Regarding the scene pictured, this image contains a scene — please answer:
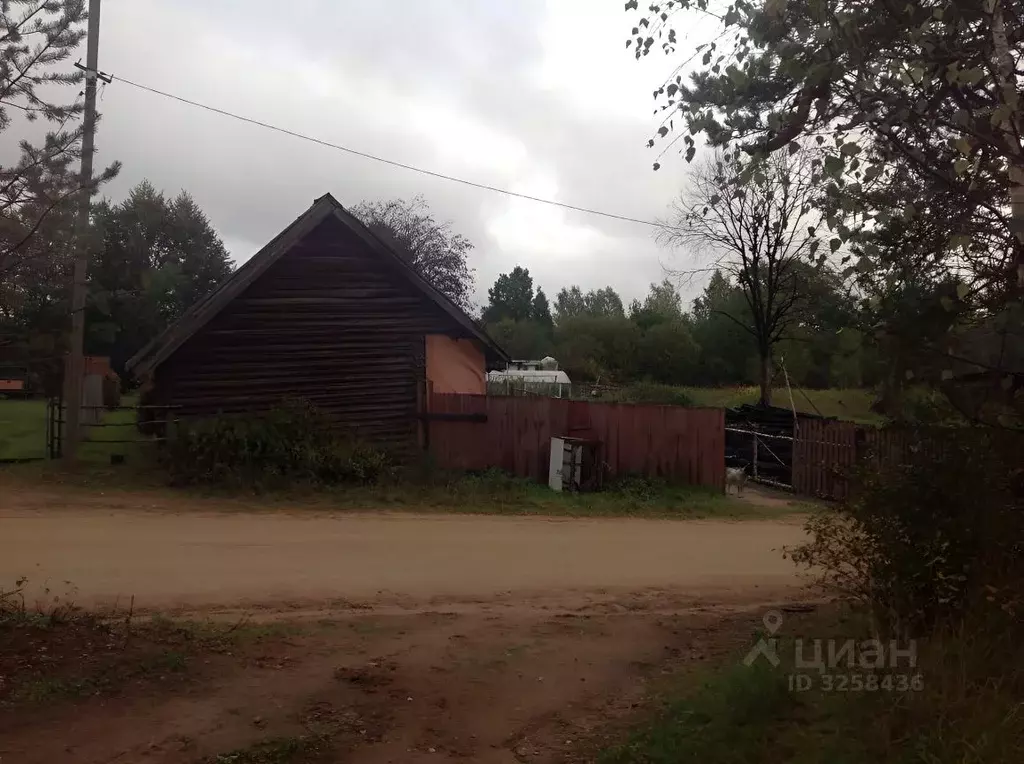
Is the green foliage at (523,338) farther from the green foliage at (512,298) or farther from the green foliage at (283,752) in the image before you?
the green foliage at (283,752)

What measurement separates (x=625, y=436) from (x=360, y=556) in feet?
25.0

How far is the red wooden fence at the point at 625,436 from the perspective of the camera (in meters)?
15.9

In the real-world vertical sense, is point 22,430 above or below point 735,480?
above

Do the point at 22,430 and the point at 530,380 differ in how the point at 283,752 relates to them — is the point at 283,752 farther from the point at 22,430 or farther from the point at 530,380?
the point at 530,380

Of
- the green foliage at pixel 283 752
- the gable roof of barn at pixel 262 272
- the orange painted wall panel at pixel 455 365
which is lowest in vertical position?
the green foliage at pixel 283 752

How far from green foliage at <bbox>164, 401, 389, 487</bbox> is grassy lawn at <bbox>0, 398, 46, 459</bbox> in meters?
5.42

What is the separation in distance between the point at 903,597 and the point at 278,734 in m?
3.87

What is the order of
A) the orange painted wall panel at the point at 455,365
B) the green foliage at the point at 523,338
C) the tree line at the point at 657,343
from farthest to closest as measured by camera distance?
the green foliage at the point at 523,338, the tree line at the point at 657,343, the orange painted wall panel at the point at 455,365

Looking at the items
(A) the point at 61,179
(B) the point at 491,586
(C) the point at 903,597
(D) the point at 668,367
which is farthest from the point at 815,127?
(D) the point at 668,367

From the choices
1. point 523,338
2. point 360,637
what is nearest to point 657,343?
point 523,338

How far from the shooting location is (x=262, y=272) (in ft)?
52.5

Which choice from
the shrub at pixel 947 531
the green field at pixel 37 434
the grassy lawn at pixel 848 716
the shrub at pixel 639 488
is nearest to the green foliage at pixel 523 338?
the green field at pixel 37 434

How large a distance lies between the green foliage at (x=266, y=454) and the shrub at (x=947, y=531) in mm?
11129

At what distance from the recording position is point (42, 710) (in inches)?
190
